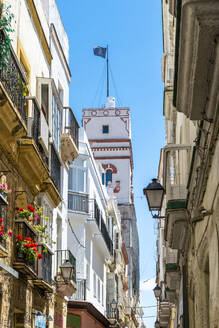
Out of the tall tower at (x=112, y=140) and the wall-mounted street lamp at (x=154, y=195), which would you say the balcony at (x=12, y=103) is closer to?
the wall-mounted street lamp at (x=154, y=195)

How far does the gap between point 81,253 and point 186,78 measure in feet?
65.0

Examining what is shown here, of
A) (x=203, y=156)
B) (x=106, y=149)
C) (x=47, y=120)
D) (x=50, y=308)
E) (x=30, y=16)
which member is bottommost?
(x=50, y=308)

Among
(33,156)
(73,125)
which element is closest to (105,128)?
(73,125)

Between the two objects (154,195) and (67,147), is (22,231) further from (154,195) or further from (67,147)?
(67,147)

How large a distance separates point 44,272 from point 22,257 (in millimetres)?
2458

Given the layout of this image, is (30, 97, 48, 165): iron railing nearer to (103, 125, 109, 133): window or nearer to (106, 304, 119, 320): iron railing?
(106, 304, 119, 320): iron railing

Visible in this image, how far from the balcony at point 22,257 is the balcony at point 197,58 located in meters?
5.93

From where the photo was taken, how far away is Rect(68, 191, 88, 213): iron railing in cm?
2602

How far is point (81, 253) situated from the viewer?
2486 centimetres

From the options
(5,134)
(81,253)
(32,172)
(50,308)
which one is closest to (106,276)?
(81,253)

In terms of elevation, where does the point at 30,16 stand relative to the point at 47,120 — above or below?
above

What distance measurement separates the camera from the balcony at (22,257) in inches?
443

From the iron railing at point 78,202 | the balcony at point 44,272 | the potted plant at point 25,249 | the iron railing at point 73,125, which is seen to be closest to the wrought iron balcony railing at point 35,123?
the potted plant at point 25,249

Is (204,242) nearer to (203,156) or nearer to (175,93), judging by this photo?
(203,156)
